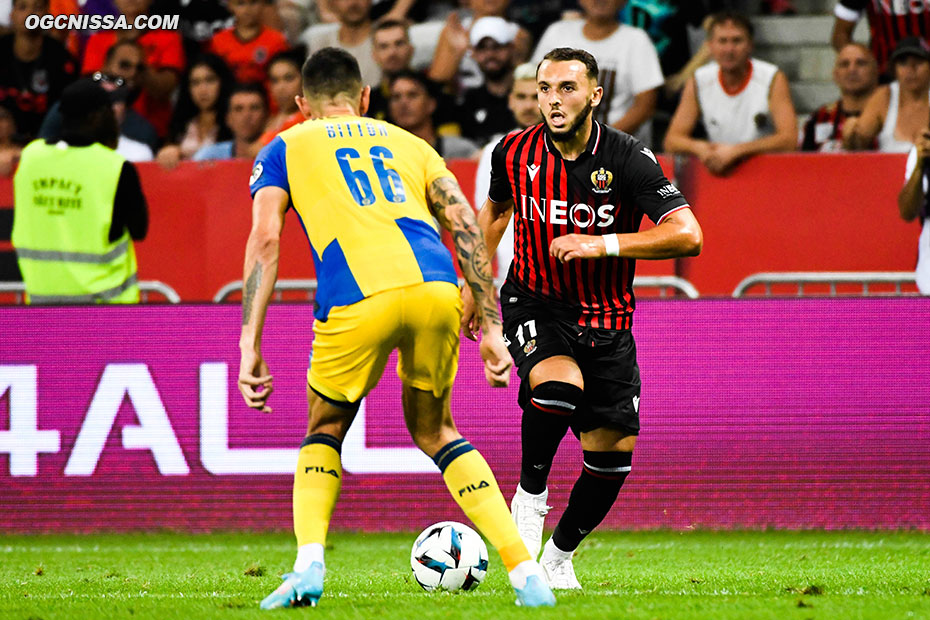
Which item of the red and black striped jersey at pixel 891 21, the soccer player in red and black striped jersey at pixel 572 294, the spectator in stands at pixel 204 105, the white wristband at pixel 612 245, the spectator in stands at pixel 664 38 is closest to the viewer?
the white wristband at pixel 612 245

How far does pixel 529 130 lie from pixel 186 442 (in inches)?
129

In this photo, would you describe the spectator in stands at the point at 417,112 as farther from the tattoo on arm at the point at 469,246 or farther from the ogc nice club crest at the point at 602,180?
the tattoo on arm at the point at 469,246

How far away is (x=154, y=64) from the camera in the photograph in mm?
11516

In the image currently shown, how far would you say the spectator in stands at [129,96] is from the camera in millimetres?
10843

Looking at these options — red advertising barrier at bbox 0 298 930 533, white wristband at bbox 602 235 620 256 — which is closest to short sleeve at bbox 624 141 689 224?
white wristband at bbox 602 235 620 256

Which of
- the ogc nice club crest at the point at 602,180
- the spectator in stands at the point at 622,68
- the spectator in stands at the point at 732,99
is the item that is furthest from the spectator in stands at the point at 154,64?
the ogc nice club crest at the point at 602,180

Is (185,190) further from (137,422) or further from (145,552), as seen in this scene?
(145,552)

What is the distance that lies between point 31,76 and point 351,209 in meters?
7.19

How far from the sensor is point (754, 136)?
33.3 ft

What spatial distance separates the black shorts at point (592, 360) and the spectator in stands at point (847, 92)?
4.90m

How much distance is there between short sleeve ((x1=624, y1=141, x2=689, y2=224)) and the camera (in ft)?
18.4

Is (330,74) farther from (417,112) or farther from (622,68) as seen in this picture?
(622,68)

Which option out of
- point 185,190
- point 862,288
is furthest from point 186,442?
point 862,288

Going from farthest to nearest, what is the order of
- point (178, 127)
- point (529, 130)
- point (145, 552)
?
1. point (178, 127)
2. point (145, 552)
3. point (529, 130)
